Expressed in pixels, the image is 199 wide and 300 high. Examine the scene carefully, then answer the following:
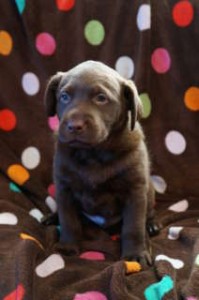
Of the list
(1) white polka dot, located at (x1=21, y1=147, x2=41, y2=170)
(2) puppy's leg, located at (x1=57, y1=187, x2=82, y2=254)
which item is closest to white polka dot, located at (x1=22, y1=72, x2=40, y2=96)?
(1) white polka dot, located at (x1=21, y1=147, x2=41, y2=170)

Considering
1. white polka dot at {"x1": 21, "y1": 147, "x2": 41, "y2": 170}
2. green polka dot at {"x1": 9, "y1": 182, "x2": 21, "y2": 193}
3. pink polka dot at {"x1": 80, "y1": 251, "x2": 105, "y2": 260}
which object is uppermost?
white polka dot at {"x1": 21, "y1": 147, "x2": 41, "y2": 170}

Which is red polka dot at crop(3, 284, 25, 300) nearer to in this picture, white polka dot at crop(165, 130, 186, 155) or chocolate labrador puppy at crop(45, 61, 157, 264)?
chocolate labrador puppy at crop(45, 61, 157, 264)

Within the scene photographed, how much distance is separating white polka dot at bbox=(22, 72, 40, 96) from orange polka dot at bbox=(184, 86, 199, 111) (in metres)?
0.68

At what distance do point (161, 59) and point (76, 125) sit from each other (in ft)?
2.53

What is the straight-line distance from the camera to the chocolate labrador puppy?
5.17 feet

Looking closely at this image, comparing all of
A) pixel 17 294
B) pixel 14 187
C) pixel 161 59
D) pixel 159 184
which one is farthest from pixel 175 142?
pixel 17 294

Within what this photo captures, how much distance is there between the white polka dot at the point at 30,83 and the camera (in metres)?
2.16

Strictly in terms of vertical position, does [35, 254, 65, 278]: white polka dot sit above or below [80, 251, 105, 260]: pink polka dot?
above

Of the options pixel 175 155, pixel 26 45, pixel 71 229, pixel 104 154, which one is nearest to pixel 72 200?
pixel 71 229

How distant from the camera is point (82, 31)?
6.95 feet

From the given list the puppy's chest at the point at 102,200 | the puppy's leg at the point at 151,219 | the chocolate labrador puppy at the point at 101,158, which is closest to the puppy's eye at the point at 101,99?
the chocolate labrador puppy at the point at 101,158

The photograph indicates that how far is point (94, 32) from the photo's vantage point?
2123 millimetres

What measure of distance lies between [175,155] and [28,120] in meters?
0.69

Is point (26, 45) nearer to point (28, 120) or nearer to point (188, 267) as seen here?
point (28, 120)
